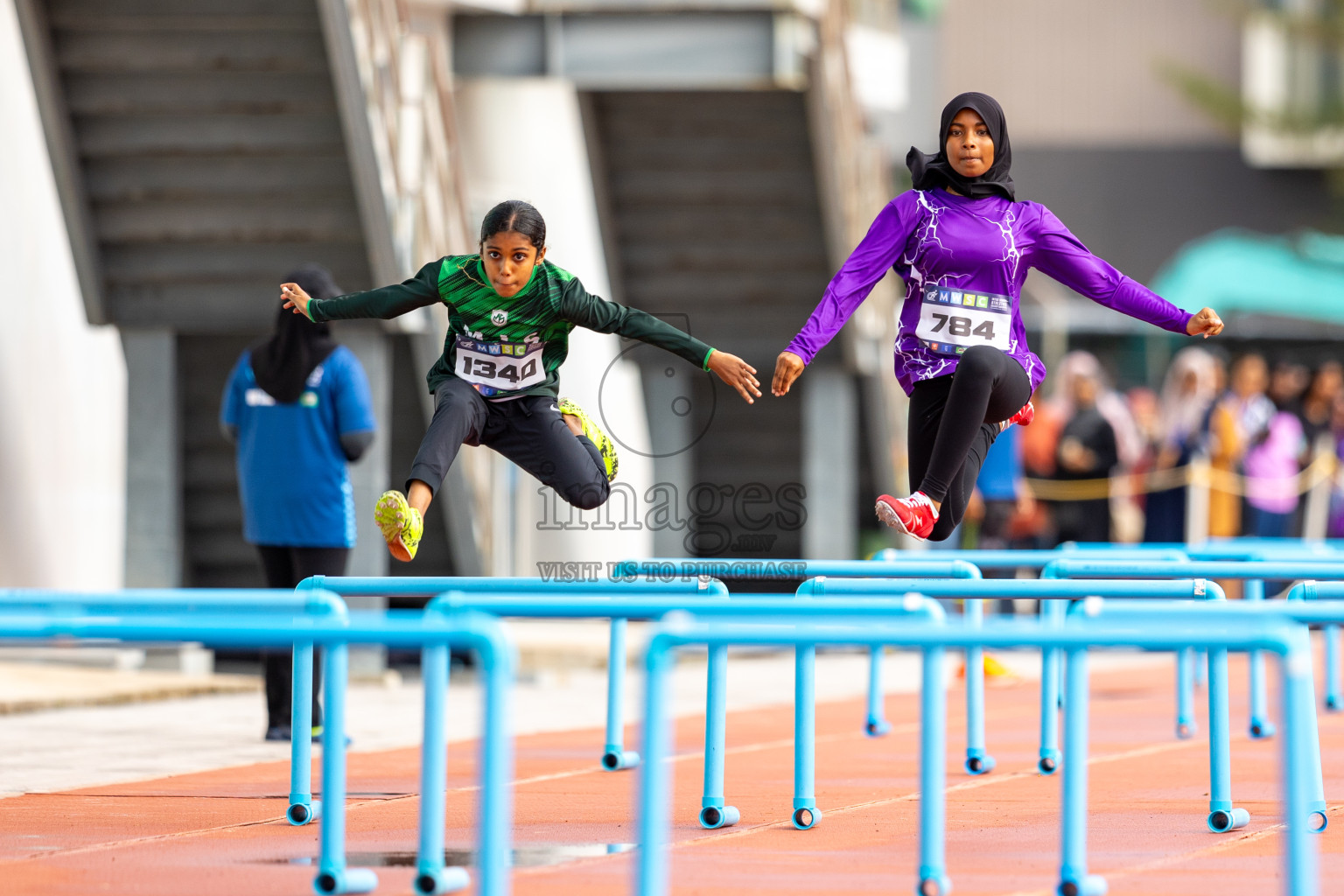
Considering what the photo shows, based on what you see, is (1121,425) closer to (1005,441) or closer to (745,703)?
(1005,441)

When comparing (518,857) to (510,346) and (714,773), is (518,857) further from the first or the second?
(510,346)

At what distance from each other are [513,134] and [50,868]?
48.6ft

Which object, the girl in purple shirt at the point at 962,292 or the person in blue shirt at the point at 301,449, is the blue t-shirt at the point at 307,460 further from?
the girl in purple shirt at the point at 962,292

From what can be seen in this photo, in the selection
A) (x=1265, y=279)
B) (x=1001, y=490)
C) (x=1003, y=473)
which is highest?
(x=1265, y=279)

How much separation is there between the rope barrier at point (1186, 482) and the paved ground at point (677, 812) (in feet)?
17.5

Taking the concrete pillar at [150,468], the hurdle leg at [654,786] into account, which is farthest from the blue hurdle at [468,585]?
the concrete pillar at [150,468]

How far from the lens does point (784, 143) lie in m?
15.5

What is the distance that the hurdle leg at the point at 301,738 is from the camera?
6777 mm

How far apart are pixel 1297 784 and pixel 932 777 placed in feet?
3.29

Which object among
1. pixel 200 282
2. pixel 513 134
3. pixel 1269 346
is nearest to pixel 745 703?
pixel 200 282

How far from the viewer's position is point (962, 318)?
25.2ft

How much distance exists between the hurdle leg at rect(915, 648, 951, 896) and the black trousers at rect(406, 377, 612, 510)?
246 cm

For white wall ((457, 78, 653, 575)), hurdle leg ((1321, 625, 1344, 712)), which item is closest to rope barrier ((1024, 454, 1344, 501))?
white wall ((457, 78, 653, 575))

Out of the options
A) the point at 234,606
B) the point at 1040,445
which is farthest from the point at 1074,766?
the point at 1040,445
